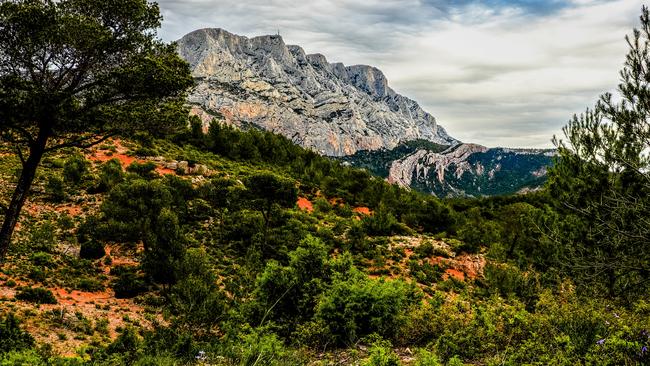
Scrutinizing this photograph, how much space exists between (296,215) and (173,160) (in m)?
14.2

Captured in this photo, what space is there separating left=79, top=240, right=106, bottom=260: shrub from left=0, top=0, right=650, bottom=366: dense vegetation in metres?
0.08

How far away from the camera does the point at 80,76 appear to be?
515 inches

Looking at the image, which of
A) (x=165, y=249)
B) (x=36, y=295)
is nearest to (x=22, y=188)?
(x=36, y=295)

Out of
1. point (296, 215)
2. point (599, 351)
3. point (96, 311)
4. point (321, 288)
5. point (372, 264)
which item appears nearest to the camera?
point (599, 351)

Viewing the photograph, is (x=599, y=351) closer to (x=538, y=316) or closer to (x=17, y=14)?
(x=538, y=316)

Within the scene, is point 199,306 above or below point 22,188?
below

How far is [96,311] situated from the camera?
13.8 m

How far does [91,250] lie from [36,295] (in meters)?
6.22

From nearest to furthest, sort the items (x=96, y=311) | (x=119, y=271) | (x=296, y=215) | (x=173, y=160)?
(x=96, y=311), (x=119, y=271), (x=296, y=215), (x=173, y=160)

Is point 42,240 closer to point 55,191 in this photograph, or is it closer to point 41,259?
point 41,259

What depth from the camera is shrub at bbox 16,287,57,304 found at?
1299 cm

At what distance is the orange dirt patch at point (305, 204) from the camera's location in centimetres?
3853

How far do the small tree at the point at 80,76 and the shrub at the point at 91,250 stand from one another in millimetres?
5908

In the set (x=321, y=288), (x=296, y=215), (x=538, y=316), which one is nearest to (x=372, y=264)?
(x=296, y=215)
